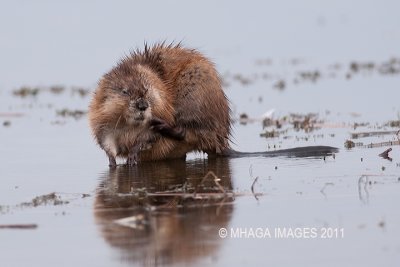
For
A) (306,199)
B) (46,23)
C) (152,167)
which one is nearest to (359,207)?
(306,199)

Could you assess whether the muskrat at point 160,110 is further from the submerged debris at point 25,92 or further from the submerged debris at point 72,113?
the submerged debris at point 25,92

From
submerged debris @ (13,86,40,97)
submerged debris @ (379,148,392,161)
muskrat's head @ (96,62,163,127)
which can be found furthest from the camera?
submerged debris @ (13,86,40,97)

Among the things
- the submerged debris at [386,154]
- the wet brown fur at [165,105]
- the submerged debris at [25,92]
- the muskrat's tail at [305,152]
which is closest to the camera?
the submerged debris at [386,154]

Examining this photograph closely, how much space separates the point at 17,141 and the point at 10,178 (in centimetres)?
218

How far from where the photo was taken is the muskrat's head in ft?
26.5

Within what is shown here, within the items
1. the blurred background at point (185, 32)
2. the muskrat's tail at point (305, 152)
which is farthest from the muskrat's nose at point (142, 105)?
the blurred background at point (185, 32)

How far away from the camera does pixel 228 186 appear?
6812mm

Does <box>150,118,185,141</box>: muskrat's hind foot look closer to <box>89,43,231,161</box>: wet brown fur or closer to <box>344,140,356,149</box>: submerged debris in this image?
<box>89,43,231,161</box>: wet brown fur

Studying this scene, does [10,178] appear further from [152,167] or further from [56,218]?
[56,218]

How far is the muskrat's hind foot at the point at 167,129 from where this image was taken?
323 inches

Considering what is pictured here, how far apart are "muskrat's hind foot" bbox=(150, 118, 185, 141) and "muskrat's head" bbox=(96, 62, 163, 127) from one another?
0.31 ft

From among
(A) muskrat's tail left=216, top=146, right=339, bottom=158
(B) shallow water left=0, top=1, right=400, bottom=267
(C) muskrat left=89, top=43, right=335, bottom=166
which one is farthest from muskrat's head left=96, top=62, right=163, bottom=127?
(A) muskrat's tail left=216, top=146, right=339, bottom=158

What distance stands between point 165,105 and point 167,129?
19 cm

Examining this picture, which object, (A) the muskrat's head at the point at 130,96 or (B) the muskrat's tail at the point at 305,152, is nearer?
(B) the muskrat's tail at the point at 305,152
